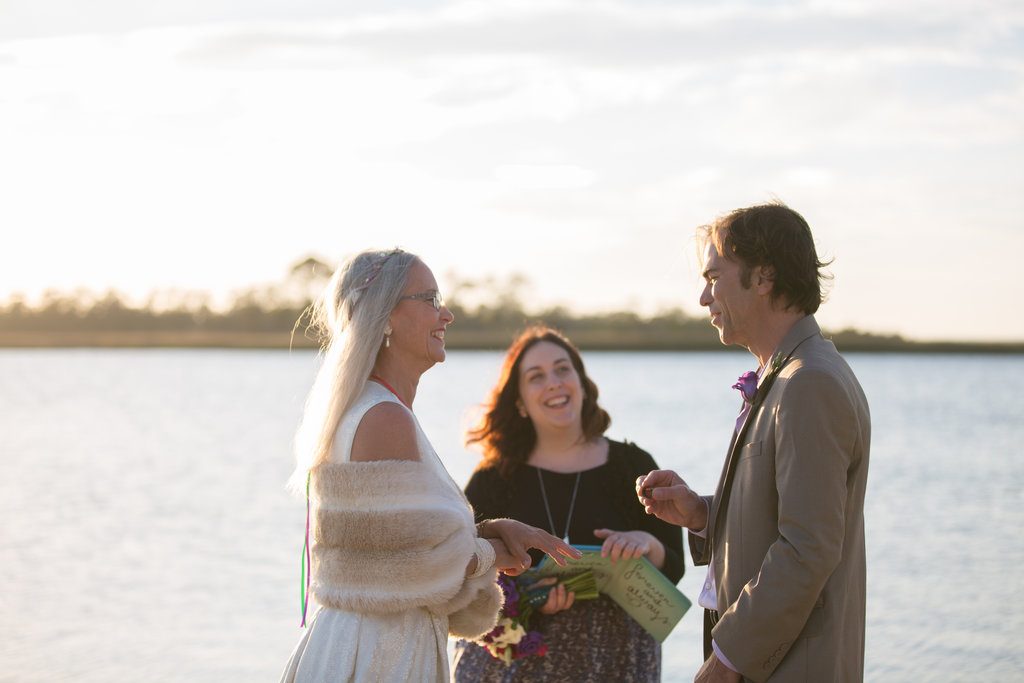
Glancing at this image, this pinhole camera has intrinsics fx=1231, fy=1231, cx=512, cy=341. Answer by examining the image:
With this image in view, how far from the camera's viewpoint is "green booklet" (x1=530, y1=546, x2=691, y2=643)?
14.4 feet

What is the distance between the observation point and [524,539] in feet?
11.7

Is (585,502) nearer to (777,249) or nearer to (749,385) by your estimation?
(749,385)

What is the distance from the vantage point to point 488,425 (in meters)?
5.11

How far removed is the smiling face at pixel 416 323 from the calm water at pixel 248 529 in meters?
1.88

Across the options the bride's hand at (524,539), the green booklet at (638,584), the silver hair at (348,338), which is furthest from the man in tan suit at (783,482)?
the green booklet at (638,584)

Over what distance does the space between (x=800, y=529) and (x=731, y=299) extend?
2.17ft

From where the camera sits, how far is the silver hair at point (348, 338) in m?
3.33

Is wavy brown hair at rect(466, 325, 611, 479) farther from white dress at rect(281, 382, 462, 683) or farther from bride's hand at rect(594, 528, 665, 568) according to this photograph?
white dress at rect(281, 382, 462, 683)

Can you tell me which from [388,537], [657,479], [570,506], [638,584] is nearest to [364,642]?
[388,537]

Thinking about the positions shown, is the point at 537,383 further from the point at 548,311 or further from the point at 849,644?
the point at 548,311

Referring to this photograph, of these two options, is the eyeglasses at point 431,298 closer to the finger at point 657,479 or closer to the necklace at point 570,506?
the finger at point 657,479

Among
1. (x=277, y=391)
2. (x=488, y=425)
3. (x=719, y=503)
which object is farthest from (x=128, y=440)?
(x=719, y=503)

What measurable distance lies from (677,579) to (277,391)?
1461 inches

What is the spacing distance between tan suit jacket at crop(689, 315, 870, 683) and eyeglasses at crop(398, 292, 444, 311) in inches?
37.4
